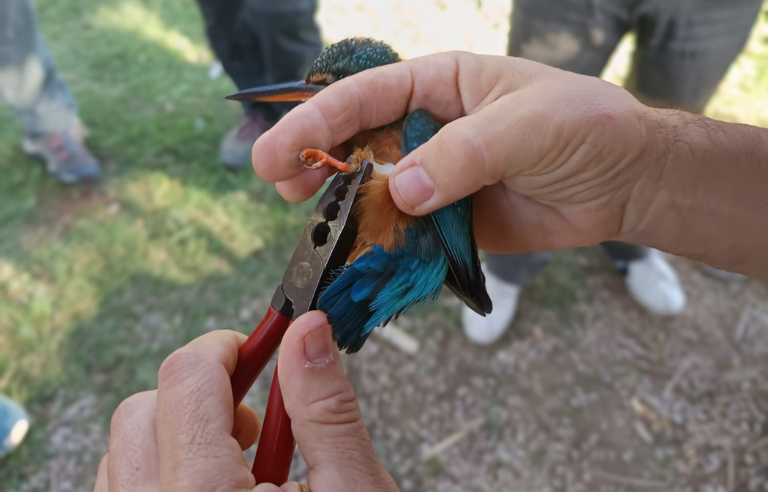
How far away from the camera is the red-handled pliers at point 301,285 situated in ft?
4.36

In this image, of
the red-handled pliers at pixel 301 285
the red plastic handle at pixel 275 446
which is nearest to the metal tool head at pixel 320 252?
the red-handled pliers at pixel 301 285

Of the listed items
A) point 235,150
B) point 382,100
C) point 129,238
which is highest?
point 382,100

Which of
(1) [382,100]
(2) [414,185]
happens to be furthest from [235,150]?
(2) [414,185]

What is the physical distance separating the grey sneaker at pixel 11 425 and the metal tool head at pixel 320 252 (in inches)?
72.3

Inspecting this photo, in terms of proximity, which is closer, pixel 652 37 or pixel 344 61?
pixel 344 61

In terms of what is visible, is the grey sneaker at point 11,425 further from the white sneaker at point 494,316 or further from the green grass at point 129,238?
the white sneaker at point 494,316

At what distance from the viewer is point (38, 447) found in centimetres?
248

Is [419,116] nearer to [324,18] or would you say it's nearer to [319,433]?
[319,433]

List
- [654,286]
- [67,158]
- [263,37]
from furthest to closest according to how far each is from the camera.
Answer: [67,158] → [654,286] → [263,37]

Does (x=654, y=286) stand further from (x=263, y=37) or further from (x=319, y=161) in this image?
(x=263, y=37)

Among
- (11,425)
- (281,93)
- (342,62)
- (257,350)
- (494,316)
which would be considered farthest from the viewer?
(494,316)

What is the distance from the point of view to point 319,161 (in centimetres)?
156

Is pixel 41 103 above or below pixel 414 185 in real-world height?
below

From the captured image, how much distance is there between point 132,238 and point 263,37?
145 centimetres
